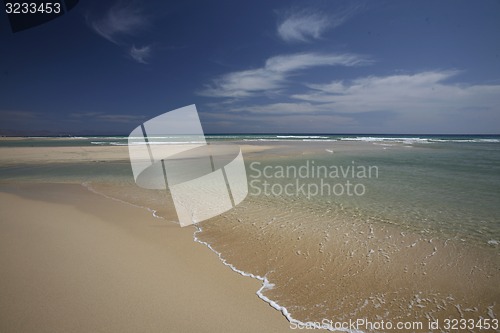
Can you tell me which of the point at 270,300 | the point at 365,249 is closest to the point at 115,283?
the point at 270,300

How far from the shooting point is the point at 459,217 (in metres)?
5.69

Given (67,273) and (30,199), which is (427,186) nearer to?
(67,273)

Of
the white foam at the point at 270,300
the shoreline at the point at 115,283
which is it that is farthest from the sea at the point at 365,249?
the shoreline at the point at 115,283

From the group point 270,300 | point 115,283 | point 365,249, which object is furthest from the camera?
point 365,249

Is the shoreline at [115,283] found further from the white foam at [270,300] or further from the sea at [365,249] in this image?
the sea at [365,249]

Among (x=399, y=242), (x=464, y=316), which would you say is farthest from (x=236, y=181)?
(x=464, y=316)

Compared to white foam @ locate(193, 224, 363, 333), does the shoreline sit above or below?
above

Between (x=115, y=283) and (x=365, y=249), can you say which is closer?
(x=115, y=283)

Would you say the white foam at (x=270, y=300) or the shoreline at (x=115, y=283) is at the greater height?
the shoreline at (x=115, y=283)

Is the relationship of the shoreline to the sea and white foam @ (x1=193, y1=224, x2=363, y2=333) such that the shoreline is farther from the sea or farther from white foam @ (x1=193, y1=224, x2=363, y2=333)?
the sea

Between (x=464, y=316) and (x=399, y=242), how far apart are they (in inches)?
70.2

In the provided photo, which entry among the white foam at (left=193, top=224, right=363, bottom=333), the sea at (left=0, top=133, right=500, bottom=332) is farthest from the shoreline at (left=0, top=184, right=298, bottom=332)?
the sea at (left=0, top=133, right=500, bottom=332)

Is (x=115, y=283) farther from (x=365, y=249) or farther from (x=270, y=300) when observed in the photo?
(x=365, y=249)

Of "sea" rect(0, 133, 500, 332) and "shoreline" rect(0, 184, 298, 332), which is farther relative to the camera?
"sea" rect(0, 133, 500, 332)
